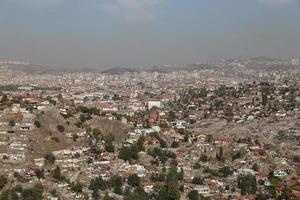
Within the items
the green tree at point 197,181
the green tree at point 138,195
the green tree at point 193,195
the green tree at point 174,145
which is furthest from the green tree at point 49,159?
the green tree at point 193,195

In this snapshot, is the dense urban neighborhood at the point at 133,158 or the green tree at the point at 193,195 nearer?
the green tree at the point at 193,195

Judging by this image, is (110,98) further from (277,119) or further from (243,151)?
(243,151)

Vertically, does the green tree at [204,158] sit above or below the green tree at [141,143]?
below

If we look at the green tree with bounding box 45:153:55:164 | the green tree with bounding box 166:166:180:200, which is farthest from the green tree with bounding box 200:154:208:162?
the green tree with bounding box 45:153:55:164

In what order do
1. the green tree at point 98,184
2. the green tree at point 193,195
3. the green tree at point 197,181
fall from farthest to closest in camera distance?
the green tree at point 197,181 → the green tree at point 98,184 → the green tree at point 193,195

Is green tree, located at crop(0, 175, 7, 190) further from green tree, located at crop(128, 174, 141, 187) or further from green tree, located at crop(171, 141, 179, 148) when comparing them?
green tree, located at crop(171, 141, 179, 148)

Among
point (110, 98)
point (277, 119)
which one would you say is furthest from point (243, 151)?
point (110, 98)

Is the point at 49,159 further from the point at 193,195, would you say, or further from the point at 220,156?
the point at 220,156

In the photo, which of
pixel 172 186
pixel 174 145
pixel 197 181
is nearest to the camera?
pixel 172 186

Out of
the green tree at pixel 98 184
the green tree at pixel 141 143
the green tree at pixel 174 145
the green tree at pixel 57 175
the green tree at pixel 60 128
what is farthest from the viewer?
the green tree at pixel 174 145

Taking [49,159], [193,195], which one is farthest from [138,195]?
[49,159]

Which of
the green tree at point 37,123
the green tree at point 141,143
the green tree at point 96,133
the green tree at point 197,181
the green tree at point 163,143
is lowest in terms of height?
the green tree at point 197,181

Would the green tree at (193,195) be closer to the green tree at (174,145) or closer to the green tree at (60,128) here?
the green tree at (174,145)
